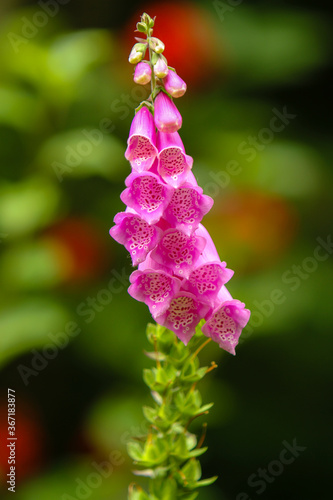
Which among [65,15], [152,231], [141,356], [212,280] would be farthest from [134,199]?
[65,15]

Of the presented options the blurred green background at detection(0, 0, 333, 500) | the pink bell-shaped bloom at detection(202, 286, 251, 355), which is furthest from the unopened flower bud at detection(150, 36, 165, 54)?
the blurred green background at detection(0, 0, 333, 500)

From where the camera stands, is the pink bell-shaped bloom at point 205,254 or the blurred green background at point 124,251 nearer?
the pink bell-shaped bloom at point 205,254

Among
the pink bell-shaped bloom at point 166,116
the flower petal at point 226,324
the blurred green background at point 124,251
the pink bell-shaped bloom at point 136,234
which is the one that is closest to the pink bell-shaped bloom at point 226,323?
the flower petal at point 226,324

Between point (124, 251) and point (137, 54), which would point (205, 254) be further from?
point (124, 251)

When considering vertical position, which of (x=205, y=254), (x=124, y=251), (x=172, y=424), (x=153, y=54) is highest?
(x=124, y=251)

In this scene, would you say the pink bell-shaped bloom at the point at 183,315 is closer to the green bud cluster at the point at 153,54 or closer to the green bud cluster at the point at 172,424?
the green bud cluster at the point at 172,424

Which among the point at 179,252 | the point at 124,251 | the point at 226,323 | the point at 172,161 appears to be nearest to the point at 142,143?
the point at 172,161
